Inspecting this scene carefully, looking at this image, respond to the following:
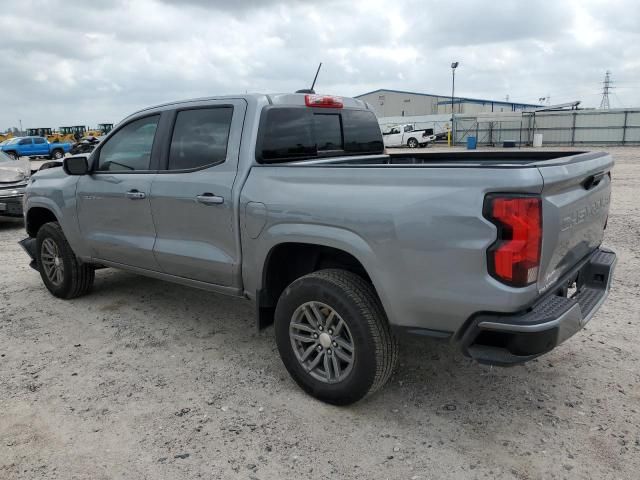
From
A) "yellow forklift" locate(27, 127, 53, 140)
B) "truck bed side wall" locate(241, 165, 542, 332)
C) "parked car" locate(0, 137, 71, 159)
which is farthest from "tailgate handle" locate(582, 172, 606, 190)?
"yellow forklift" locate(27, 127, 53, 140)

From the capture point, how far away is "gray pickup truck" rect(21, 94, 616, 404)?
2477 mm

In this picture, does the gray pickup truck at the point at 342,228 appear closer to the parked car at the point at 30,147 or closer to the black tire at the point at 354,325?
the black tire at the point at 354,325

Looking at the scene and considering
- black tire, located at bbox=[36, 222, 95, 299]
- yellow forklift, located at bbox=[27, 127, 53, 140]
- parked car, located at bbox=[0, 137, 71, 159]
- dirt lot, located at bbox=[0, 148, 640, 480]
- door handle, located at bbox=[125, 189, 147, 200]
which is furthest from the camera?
yellow forklift, located at bbox=[27, 127, 53, 140]

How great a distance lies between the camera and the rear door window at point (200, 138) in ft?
12.3

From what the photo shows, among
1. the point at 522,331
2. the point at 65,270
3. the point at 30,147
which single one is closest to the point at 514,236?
the point at 522,331

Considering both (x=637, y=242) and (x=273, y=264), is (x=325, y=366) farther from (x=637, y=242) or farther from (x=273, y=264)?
(x=637, y=242)

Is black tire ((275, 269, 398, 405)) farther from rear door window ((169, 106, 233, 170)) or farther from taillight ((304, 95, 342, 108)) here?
taillight ((304, 95, 342, 108))

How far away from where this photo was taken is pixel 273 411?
10.6 ft

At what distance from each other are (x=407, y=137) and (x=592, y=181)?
35.8m

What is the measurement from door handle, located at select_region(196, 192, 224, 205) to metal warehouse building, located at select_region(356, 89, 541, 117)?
63.4m

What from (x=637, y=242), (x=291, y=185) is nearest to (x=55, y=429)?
(x=291, y=185)

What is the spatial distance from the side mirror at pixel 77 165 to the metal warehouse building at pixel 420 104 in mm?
62479

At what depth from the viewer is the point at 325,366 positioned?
10.5 feet

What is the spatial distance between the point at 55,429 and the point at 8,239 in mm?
7199
